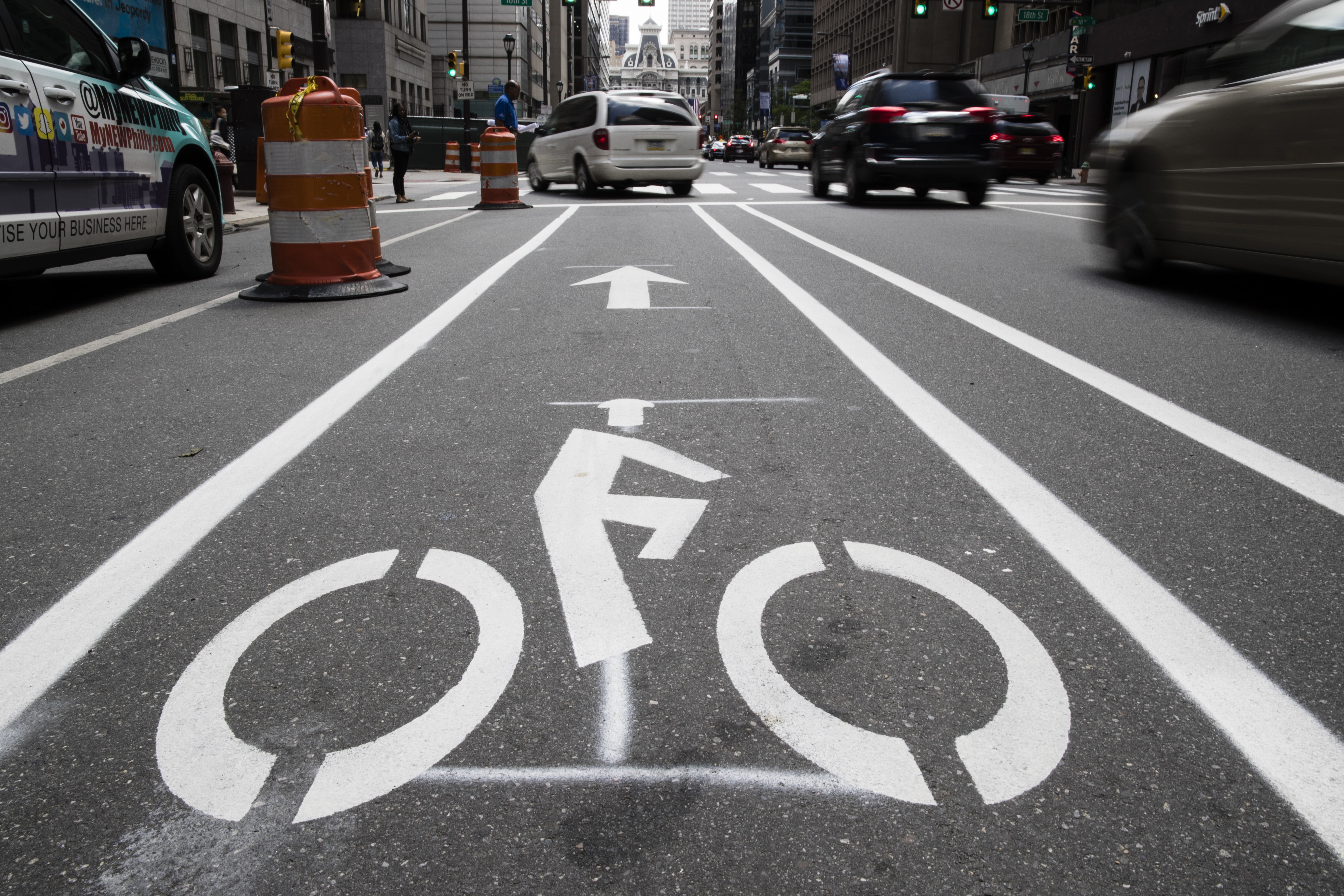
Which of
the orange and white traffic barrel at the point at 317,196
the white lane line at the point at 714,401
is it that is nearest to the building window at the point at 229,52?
the orange and white traffic barrel at the point at 317,196

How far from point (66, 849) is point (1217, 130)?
23.5 ft

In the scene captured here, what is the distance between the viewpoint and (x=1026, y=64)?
48.5 meters

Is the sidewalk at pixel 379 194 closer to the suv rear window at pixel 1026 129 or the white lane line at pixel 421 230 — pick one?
the white lane line at pixel 421 230

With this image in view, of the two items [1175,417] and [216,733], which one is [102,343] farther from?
[1175,417]

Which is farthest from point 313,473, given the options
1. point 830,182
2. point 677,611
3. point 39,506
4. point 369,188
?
point 830,182

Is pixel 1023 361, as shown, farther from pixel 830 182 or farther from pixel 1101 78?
pixel 1101 78

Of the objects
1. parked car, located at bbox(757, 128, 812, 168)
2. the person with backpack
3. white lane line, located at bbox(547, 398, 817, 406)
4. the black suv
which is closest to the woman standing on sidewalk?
the black suv

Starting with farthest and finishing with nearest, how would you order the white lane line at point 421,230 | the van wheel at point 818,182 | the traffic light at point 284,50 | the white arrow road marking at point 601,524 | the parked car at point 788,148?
the parked car at point 788,148 < the van wheel at point 818,182 < the traffic light at point 284,50 < the white lane line at point 421,230 < the white arrow road marking at point 601,524

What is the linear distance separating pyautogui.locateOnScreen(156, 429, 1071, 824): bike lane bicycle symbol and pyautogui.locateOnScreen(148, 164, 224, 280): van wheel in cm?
614

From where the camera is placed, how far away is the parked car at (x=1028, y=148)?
1060 inches

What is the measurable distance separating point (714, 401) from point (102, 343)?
358 cm

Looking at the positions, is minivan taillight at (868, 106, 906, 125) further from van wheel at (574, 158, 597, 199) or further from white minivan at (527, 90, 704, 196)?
van wheel at (574, 158, 597, 199)

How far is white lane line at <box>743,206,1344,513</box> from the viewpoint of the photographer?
139 inches

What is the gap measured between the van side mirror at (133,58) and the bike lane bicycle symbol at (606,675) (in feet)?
18.9
